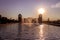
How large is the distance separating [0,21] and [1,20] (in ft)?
22.8

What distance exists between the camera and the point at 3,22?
650 feet

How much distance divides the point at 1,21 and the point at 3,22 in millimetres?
5661

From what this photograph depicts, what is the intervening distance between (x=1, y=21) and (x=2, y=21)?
464 cm

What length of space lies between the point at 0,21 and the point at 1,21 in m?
4.51

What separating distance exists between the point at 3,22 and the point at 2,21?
167 cm

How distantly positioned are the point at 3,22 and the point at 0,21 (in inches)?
397

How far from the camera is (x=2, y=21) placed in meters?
198

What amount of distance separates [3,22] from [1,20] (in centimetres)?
411

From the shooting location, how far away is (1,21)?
7594 inches

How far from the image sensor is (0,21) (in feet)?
618

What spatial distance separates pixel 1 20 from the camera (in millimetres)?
195250
